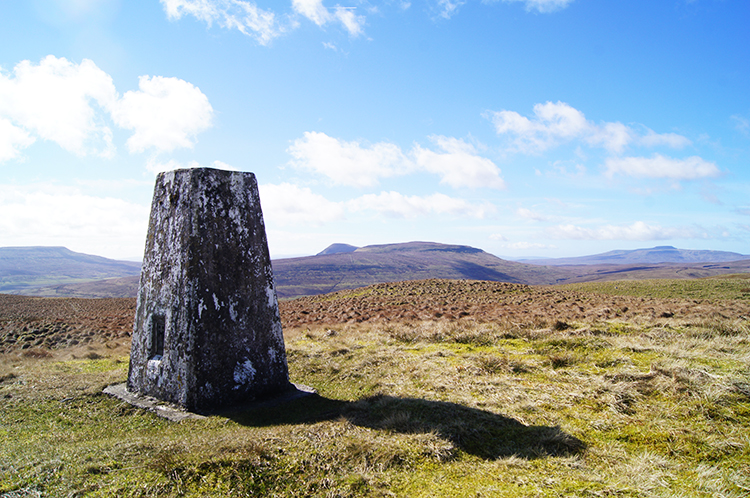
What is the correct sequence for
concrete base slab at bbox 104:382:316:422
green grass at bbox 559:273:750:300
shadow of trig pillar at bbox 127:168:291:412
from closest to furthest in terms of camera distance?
1. concrete base slab at bbox 104:382:316:422
2. shadow of trig pillar at bbox 127:168:291:412
3. green grass at bbox 559:273:750:300

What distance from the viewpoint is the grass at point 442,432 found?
343 cm

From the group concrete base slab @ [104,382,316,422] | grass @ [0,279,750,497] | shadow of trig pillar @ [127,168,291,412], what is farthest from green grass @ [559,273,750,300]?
shadow of trig pillar @ [127,168,291,412]

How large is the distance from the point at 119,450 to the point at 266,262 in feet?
11.8

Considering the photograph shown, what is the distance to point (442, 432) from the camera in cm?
454

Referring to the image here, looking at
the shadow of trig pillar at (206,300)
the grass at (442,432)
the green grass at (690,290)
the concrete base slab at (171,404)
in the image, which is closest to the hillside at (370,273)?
the green grass at (690,290)

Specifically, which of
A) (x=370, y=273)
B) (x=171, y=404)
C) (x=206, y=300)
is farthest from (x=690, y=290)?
(x=370, y=273)

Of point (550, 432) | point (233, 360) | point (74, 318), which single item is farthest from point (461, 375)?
point (74, 318)

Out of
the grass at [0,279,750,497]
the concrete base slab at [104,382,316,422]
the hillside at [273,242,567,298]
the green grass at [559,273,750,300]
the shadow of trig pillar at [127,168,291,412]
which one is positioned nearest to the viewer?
the grass at [0,279,750,497]

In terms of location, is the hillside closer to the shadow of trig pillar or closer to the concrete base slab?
the concrete base slab

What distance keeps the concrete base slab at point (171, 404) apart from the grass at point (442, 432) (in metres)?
0.15

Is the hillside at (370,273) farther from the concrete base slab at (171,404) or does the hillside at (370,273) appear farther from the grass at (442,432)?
the grass at (442,432)

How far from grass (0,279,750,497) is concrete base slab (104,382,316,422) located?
147mm

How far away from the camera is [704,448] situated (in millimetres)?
3838

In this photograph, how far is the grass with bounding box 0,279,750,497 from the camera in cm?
343
